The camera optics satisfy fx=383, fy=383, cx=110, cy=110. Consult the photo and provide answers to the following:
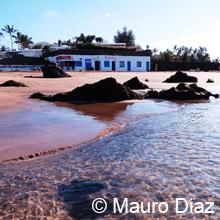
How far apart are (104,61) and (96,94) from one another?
46.6 meters

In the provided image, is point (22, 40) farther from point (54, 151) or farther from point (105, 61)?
point (54, 151)

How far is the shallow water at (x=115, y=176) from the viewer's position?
3932 mm

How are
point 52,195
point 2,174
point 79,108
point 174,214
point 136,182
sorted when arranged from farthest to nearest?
1. point 79,108
2. point 2,174
3. point 136,182
4. point 52,195
5. point 174,214

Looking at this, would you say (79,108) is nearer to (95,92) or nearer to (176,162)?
(95,92)

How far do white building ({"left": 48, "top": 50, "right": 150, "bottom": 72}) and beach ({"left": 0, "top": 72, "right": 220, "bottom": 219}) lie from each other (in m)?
48.4

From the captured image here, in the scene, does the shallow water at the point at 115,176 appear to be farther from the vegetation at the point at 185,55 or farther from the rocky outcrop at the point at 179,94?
the vegetation at the point at 185,55

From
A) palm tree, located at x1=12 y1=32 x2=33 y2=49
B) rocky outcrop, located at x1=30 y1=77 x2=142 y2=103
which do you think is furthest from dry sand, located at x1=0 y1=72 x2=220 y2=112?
palm tree, located at x1=12 y1=32 x2=33 y2=49

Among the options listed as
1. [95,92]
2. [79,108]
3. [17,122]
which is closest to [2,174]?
[17,122]

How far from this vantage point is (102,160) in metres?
5.74

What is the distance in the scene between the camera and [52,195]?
13.8ft

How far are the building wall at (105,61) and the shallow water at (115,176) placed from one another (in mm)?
50807

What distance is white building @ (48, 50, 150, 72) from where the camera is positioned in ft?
192

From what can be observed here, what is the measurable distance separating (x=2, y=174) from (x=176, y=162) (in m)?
2.41

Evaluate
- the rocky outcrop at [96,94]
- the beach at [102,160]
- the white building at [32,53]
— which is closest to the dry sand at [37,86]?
the rocky outcrop at [96,94]
